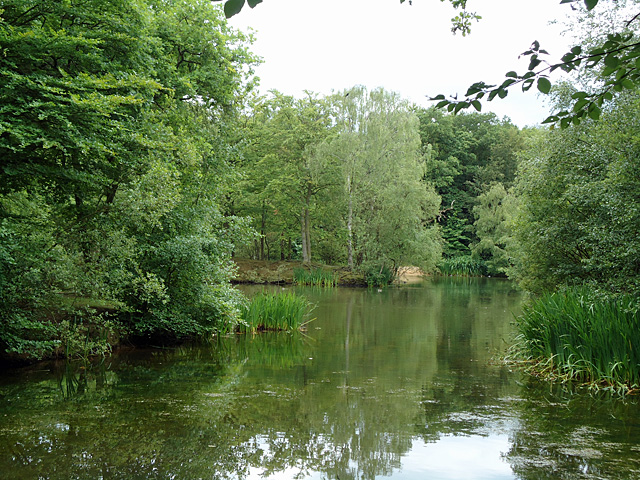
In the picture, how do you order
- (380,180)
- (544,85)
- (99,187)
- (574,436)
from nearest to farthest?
(544,85) → (574,436) → (99,187) → (380,180)

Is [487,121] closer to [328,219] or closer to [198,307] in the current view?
[328,219]

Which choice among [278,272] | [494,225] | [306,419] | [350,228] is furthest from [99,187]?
[494,225]

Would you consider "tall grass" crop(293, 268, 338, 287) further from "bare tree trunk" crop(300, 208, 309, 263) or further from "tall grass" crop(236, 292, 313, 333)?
"tall grass" crop(236, 292, 313, 333)

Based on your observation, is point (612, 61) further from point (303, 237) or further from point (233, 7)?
point (303, 237)

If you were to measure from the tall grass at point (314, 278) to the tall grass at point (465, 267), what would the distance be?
1274 centimetres

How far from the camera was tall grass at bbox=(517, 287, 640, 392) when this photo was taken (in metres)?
6.50

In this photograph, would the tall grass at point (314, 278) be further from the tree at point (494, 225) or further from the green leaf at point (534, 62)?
the green leaf at point (534, 62)

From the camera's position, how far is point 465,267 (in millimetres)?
35875

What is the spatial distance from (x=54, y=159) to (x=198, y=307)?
3.70 metres

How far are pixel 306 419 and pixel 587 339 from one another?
3958 mm

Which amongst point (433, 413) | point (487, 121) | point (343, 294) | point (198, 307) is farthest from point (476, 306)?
point (487, 121)

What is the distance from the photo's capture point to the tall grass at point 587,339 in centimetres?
650

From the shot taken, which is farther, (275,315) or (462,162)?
(462,162)

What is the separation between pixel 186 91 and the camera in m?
10.7
